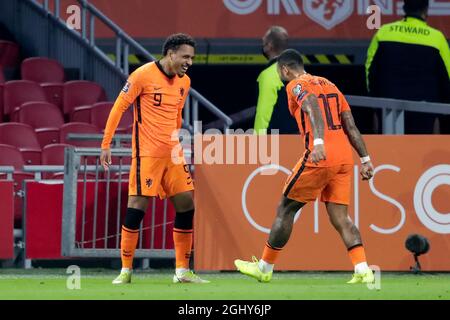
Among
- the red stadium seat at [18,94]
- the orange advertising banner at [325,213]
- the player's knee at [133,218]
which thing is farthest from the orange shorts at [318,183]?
the red stadium seat at [18,94]

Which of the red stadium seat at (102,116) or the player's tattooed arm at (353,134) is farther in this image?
the red stadium seat at (102,116)

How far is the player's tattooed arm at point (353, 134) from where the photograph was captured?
39.4 feet

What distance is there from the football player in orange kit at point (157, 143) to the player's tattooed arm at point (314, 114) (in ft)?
3.72

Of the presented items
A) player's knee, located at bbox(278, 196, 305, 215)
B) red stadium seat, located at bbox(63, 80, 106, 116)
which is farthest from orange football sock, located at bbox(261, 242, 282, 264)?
red stadium seat, located at bbox(63, 80, 106, 116)

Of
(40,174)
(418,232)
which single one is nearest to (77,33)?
(40,174)

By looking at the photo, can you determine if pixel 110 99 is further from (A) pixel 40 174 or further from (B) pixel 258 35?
(A) pixel 40 174

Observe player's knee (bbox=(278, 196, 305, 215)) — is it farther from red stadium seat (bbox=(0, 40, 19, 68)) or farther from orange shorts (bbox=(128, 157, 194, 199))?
red stadium seat (bbox=(0, 40, 19, 68))

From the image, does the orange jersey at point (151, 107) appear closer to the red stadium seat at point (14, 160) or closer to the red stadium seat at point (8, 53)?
the red stadium seat at point (14, 160)

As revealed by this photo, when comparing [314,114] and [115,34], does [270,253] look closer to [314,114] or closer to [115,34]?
[314,114]

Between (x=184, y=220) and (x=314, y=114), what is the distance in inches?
61.2

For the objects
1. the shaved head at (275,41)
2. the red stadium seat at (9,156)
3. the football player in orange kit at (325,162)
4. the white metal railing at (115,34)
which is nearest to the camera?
the football player in orange kit at (325,162)

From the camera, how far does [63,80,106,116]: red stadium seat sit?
1795 cm

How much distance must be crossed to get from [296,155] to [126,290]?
10.5ft

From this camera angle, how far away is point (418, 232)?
45.7ft
